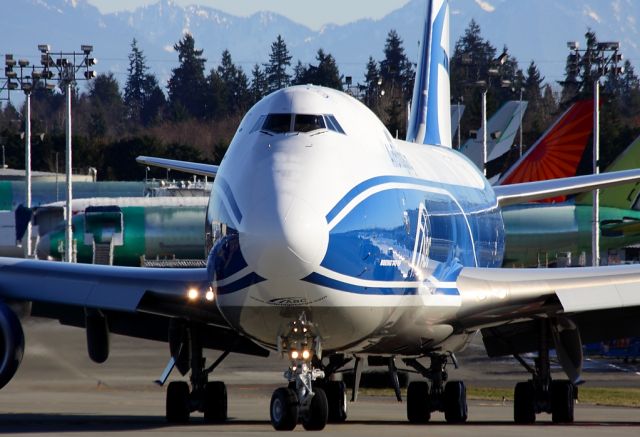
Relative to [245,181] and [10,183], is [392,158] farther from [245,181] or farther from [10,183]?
[10,183]

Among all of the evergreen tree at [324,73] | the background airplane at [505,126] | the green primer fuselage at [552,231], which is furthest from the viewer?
the evergreen tree at [324,73]

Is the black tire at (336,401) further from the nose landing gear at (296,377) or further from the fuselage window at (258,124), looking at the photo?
the fuselage window at (258,124)

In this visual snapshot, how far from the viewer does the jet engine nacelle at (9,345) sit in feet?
74.8

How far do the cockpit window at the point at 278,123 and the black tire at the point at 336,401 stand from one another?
666 cm

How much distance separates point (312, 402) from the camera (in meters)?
19.6

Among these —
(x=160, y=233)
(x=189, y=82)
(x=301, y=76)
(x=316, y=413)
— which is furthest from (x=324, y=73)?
(x=316, y=413)

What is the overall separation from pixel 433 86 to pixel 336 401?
38.9 feet

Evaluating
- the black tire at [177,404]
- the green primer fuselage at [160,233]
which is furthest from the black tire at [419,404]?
the green primer fuselage at [160,233]

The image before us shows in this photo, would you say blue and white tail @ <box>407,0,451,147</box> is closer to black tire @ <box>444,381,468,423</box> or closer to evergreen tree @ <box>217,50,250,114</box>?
black tire @ <box>444,381,468,423</box>

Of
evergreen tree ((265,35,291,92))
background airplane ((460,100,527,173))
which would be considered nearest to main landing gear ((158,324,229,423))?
background airplane ((460,100,527,173))

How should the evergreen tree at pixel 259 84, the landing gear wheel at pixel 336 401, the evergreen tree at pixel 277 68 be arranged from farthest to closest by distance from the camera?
the evergreen tree at pixel 277 68, the evergreen tree at pixel 259 84, the landing gear wheel at pixel 336 401

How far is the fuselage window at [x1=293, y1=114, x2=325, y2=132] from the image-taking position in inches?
781

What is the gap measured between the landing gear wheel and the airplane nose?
7.22 metres

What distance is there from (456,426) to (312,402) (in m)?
3.82
